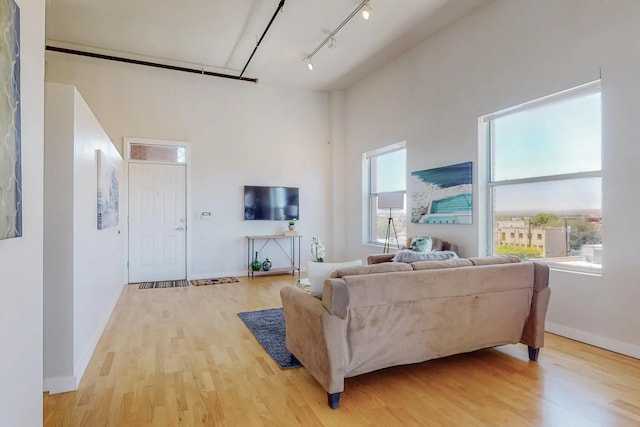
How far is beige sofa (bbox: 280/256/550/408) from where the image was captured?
2.20 meters

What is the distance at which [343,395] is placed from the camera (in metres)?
2.35

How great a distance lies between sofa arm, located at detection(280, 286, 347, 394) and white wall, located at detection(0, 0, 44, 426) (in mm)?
1393

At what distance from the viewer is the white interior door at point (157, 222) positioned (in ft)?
20.4

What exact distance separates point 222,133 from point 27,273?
5658mm

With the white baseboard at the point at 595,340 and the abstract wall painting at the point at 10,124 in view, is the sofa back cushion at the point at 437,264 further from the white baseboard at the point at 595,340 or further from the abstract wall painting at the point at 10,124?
the abstract wall painting at the point at 10,124

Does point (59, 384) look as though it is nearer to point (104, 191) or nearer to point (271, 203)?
point (104, 191)

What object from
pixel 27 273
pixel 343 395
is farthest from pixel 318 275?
pixel 27 273

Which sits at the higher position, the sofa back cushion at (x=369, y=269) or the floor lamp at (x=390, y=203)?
the floor lamp at (x=390, y=203)

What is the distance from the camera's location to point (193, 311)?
14.5ft

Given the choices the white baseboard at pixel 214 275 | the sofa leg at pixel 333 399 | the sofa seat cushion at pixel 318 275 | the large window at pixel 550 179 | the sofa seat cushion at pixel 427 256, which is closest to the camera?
the sofa leg at pixel 333 399

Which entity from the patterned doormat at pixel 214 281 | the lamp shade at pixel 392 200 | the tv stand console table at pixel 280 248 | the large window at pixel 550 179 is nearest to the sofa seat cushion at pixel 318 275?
the large window at pixel 550 179

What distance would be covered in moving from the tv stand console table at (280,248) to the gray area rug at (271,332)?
8.40 feet

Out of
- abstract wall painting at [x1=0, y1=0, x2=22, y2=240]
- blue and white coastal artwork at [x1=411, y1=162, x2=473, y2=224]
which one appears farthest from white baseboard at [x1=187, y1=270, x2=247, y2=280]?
abstract wall painting at [x1=0, y1=0, x2=22, y2=240]

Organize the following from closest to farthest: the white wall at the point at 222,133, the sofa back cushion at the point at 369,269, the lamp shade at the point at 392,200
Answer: the sofa back cushion at the point at 369,269, the lamp shade at the point at 392,200, the white wall at the point at 222,133
